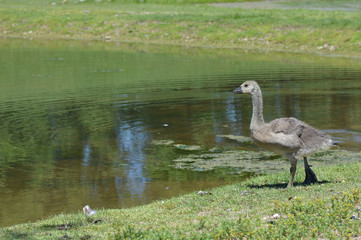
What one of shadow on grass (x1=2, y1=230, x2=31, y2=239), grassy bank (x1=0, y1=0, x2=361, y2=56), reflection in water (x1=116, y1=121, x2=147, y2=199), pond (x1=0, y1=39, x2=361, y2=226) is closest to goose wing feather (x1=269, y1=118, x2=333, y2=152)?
pond (x1=0, y1=39, x2=361, y2=226)

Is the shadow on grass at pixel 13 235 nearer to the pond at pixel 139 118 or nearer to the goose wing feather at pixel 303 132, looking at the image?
the pond at pixel 139 118

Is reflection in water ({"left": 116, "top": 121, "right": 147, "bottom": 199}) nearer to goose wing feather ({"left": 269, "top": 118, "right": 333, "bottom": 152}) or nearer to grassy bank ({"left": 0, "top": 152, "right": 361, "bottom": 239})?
grassy bank ({"left": 0, "top": 152, "right": 361, "bottom": 239})

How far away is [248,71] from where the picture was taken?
1448 inches

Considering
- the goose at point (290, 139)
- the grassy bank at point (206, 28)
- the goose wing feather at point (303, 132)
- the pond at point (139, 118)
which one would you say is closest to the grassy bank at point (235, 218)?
the goose at point (290, 139)

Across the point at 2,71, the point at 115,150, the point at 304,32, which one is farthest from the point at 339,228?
the point at 304,32

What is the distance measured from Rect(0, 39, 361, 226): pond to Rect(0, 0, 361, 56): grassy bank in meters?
3.25

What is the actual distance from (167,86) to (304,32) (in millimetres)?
19539

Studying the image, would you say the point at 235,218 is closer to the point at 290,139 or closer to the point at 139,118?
the point at 290,139

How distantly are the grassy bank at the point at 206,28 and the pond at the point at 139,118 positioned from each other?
3.25 m

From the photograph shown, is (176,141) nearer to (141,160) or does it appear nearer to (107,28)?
(141,160)

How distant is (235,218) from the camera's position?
35.4ft

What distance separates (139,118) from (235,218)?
43.1ft

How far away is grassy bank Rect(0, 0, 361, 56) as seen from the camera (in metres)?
46.4

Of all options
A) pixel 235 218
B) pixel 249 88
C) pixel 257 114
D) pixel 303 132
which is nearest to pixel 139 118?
pixel 249 88
